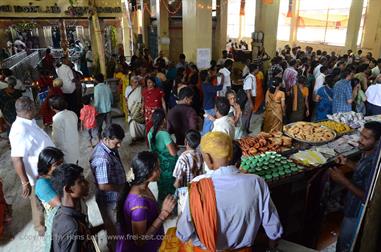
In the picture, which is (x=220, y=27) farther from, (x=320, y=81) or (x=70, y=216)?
(x=70, y=216)

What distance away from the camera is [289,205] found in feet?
11.6

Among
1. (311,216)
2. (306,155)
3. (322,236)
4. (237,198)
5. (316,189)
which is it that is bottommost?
(322,236)

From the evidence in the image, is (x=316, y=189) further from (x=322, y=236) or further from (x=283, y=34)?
(x=283, y=34)

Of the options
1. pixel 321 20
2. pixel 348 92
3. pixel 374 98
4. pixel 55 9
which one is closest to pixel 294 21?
pixel 321 20

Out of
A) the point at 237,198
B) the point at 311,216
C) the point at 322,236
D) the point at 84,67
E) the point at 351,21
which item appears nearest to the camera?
the point at 237,198

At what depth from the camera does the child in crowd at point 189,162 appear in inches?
137

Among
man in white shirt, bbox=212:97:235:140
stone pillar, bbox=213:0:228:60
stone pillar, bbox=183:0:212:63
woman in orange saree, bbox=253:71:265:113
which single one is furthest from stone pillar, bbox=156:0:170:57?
man in white shirt, bbox=212:97:235:140

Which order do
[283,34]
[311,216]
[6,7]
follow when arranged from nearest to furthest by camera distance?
[311,216] → [6,7] → [283,34]

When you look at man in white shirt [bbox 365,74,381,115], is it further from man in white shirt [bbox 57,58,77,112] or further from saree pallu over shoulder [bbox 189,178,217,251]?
man in white shirt [bbox 57,58,77,112]

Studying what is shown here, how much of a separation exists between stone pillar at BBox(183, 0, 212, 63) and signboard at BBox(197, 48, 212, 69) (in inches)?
3.8

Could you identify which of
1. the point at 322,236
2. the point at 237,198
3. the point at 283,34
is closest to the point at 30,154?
the point at 237,198

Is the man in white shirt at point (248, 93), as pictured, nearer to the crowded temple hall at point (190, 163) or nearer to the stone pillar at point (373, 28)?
the crowded temple hall at point (190, 163)

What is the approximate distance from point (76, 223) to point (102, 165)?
0.98 m

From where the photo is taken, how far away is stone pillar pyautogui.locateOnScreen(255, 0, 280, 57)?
420 inches
